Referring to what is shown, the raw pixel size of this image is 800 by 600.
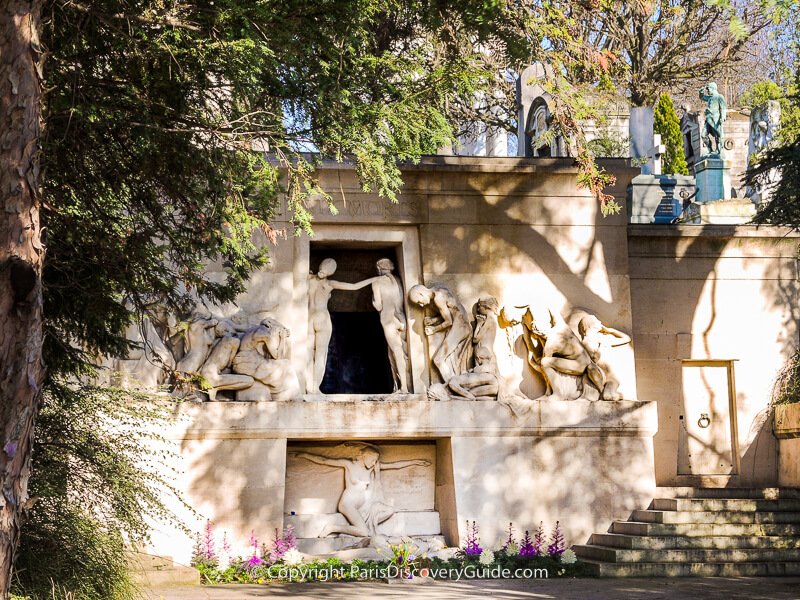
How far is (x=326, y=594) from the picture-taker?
36.7 ft

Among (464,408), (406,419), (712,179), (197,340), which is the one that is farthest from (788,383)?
(712,179)

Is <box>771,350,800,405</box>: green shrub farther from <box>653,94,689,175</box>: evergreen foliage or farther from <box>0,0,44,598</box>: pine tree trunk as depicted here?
<box>653,94,689,175</box>: evergreen foliage

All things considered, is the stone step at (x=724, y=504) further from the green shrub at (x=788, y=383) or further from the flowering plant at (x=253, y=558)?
the flowering plant at (x=253, y=558)

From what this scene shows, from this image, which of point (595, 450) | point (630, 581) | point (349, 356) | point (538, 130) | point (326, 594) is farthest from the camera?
point (538, 130)

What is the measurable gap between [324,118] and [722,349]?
9.19m

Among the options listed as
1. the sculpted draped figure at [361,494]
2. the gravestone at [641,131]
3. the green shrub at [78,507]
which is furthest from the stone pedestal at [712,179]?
the green shrub at [78,507]

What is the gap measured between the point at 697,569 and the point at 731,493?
215cm

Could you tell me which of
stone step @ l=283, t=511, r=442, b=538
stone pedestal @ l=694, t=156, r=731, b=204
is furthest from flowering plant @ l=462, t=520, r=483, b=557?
stone pedestal @ l=694, t=156, r=731, b=204

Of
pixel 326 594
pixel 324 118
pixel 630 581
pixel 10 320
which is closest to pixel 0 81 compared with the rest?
pixel 10 320

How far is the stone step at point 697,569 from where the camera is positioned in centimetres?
1266

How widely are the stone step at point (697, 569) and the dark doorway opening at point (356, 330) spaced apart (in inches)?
163

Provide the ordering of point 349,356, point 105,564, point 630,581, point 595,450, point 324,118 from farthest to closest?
point 349,356 → point 595,450 → point 630,581 → point 324,118 → point 105,564

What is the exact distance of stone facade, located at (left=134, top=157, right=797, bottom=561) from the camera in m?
13.8

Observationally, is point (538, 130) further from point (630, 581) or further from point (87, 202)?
point (87, 202)
